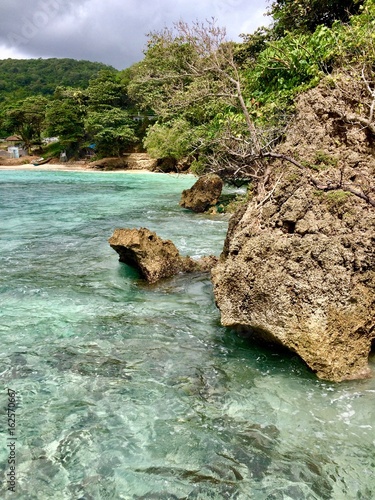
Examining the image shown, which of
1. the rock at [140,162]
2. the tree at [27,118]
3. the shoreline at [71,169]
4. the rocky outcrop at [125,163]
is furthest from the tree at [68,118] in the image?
the rock at [140,162]

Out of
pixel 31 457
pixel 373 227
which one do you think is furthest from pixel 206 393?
pixel 373 227

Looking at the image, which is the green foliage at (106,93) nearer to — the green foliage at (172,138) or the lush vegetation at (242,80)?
the lush vegetation at (242,80)

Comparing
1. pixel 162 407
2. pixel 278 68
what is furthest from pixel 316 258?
pixel 278 68

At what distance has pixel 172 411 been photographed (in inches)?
180

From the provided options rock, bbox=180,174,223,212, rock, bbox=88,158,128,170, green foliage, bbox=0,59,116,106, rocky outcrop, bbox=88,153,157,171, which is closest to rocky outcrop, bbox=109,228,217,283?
rock, bbox=180,174,223,212

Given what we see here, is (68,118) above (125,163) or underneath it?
above

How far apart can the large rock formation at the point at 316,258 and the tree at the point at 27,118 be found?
62597 mm

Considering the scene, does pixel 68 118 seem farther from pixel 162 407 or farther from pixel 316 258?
pixel 162 407

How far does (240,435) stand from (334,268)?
231cm

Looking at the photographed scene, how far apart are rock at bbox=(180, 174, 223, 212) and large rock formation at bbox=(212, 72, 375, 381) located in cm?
1332

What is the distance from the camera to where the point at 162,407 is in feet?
15.2

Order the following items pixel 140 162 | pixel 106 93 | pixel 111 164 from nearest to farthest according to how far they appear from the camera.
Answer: pixel 140 162 < pixel 111 164 < pixel 106 93

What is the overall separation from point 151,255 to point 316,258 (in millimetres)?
4493

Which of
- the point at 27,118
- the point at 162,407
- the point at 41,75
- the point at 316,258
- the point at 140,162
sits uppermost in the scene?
the point at 41,75
